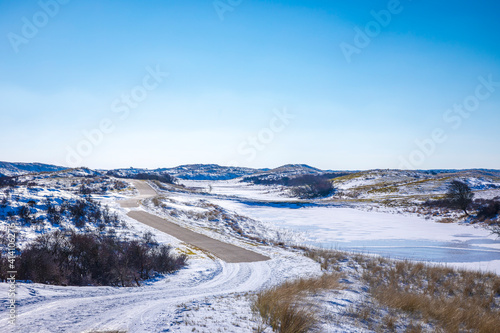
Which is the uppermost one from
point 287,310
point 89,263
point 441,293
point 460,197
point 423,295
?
point 460,197

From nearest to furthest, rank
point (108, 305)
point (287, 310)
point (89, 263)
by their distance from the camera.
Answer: point (287, 310)
point (108, 305)
point (89, 263)

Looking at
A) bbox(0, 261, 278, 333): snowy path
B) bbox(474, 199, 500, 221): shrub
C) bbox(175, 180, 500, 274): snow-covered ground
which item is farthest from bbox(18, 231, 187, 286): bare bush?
bbox(474, 199, 500, 221): shrub

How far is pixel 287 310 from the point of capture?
600cm

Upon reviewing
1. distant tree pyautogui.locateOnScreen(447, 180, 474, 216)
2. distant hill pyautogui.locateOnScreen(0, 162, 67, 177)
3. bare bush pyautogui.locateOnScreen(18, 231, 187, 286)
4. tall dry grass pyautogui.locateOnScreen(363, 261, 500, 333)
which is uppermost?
distant hill pyautogui.locateOnScreen(0, 162, 67, 177)

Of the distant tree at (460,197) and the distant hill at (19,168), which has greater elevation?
the distant hill at (19,168)

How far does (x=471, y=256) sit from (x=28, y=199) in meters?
30.4

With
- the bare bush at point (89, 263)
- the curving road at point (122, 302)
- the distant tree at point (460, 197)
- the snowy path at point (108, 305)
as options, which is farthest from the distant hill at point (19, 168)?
the distant tree at point (460, 197)

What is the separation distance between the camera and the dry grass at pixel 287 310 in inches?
221

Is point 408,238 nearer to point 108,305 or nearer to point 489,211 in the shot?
point 489,211

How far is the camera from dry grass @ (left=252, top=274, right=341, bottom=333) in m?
5.62

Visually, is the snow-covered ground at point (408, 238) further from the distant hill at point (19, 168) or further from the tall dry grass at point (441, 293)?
the distant hill at point (19, 168)

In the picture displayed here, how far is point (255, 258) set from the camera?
1461cm

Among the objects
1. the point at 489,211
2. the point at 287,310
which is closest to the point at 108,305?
the point at 287,310

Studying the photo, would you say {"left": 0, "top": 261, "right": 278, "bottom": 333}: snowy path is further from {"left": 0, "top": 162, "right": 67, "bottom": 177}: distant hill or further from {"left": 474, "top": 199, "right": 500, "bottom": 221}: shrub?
{"left": 0, "top": 162, "right": 67, "bottom": 177}: distant hill
